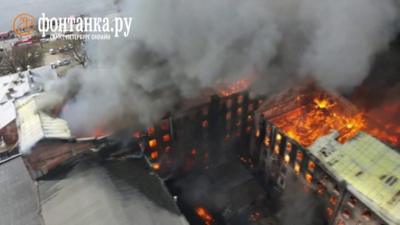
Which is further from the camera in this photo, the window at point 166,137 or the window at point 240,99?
the window at point 240,99

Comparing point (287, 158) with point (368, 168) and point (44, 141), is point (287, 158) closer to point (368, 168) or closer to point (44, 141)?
point (368, 168)

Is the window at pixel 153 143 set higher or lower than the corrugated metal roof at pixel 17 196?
lower

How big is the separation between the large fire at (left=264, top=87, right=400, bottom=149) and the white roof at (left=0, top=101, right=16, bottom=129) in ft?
66.7

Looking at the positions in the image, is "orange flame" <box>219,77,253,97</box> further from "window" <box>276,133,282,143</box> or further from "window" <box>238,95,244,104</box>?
"window" <box>276,133,282,143</box>

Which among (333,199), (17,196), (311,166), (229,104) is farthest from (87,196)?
(333,199)

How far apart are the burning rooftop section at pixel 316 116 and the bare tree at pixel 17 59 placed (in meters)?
31.1

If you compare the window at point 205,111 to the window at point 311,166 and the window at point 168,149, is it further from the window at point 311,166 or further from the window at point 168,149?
the window at point 311,166

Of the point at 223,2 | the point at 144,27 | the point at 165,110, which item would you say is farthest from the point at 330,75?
the point at 144,27

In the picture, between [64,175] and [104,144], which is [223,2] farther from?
[64,175]

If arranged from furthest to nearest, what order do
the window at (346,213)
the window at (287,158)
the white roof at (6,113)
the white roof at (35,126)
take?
the white roof at (6,113)
the window at (287,158)
the window at (346,213)
the white roof at (35,126)

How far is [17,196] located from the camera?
53.2 ft

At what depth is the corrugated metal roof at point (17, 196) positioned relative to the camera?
14.9 m

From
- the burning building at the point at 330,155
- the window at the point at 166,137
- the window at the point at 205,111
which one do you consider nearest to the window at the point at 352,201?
the burning building at the point at 330,155

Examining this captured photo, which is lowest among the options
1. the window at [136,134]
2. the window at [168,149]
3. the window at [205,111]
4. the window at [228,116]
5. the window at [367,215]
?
the window at [367,215]
